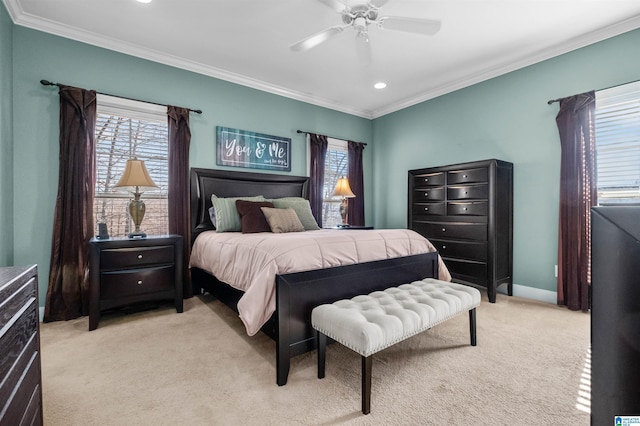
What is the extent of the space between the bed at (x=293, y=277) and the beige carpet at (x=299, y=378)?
0.80ft

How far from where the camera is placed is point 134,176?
2.81m

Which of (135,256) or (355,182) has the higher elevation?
(355,182)

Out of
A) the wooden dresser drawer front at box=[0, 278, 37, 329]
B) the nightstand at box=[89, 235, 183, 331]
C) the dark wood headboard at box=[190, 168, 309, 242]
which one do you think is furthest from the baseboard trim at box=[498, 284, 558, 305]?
the wooden dresser drawer front at box=[0, 278, 37, 329]

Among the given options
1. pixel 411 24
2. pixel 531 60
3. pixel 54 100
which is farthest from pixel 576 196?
pixel 54 100

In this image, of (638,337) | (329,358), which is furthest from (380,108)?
(638,337)

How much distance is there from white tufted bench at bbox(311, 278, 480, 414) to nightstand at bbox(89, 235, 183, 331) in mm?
1780

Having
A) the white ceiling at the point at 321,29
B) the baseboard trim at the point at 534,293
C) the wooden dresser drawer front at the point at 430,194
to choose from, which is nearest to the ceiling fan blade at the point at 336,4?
the white ceiling at the point at 321,29

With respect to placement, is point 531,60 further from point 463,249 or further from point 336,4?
point 336,4

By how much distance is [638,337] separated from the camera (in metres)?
0.46

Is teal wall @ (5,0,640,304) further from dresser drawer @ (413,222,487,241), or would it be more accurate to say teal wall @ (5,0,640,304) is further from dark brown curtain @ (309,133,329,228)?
dresser drawer @ (413,222,487,241)

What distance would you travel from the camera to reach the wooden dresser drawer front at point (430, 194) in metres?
3.89

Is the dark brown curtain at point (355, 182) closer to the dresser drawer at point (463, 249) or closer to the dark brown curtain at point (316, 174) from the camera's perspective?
the dark brown curtain at point (316, 174)

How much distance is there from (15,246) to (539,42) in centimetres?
546

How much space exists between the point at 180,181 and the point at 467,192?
3.34 metres
